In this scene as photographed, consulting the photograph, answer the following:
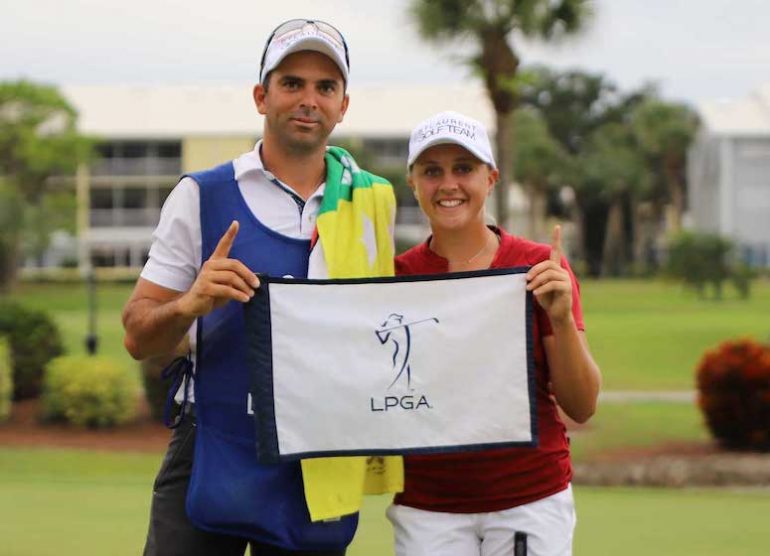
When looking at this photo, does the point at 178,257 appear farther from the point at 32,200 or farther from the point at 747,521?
the point at 32,200

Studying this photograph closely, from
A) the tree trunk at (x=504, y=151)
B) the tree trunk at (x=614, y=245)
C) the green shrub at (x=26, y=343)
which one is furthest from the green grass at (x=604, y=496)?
the tree trunk at (x=614, y=245)

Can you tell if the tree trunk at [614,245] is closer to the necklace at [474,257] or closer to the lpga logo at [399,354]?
the necklace at [474,257]

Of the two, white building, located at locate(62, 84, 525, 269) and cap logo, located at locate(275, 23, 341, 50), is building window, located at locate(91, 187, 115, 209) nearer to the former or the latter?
white building, located at locate(62, 84, 525, 269)

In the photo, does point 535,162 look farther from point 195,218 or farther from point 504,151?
point 195,218

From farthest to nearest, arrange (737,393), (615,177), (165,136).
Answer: (615,177)
(165,136)
(737,393)

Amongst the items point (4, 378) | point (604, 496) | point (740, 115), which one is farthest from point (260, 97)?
point (740, 115)

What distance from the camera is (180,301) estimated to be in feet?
12.8

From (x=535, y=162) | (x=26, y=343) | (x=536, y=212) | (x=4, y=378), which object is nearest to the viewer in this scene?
(x=4, y=378)

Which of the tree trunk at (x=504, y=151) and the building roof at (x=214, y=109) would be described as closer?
the tree trunk at (x=504, y=151)

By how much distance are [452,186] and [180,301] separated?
2.88 feet

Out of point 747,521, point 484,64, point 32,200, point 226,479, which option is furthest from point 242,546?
point 32,200

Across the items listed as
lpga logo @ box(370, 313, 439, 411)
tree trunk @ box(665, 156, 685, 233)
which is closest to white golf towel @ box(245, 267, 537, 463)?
lpga logo @ box(370, 313, 439, 411)

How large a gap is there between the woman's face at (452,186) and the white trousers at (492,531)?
85 cm

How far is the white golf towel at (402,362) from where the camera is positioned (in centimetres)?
412
